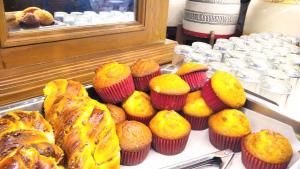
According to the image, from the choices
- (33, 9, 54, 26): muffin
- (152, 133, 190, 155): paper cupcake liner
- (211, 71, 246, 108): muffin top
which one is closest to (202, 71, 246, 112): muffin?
(211, 71, 246, 108): muffin top

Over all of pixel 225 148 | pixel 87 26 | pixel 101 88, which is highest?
pixel 87 26

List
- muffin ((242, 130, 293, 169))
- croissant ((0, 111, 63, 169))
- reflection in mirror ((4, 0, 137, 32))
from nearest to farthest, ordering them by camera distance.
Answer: croissant ((0, 111, 63, 169)) → muffin ((242, 130, 293, 169)) → reflection in mirror ((4, 0, 137, 32))

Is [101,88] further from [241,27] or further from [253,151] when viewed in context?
[241,27]

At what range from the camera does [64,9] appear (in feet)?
2.23

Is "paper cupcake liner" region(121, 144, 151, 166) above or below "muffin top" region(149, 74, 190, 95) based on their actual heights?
below

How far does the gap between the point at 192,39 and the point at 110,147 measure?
922mm

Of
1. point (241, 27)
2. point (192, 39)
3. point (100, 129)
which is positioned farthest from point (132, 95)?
point (241, 27)

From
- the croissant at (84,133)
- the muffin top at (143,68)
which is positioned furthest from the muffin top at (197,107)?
the croissant at (84,133)

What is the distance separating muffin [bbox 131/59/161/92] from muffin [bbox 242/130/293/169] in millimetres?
238

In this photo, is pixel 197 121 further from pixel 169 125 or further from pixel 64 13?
pixel 64 13

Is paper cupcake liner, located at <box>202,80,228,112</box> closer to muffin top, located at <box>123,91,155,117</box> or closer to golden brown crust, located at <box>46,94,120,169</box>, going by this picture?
muffin top, located at <box>123,91,155,117</box>

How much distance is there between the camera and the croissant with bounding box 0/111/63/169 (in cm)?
30

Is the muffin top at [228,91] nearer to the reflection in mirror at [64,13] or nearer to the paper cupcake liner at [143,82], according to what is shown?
the paper cupcake liner at [143,82]

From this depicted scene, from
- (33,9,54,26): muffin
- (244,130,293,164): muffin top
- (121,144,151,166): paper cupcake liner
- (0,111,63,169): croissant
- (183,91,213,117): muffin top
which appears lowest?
(121,144,151,166): paper cupcake liner
